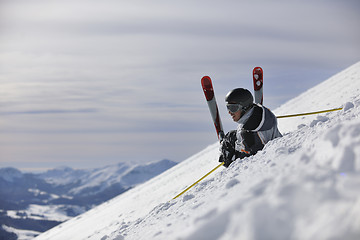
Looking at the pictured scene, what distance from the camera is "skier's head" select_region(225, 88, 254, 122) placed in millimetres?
6934

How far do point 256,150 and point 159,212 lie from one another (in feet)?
7.85

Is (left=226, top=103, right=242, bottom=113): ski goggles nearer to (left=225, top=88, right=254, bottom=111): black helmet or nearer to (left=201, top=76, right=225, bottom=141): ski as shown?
(left=225, top=88, right=254, bottom=111): black helmet

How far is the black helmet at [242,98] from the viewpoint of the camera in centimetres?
693

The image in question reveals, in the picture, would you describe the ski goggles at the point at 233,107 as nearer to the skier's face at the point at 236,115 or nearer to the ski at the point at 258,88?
the skier's face at the point at 236,115

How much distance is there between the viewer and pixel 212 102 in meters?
9.62

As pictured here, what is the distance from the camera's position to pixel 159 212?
6.43m

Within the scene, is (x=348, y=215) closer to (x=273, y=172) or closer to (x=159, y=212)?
(x=273, y=172)

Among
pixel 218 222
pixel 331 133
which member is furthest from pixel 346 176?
pixel 218 222

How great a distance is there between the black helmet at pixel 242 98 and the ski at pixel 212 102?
2446 mm

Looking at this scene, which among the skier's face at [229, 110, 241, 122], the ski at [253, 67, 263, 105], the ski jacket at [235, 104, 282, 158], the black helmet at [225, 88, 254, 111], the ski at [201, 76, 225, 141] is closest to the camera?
the ski jacket at [235, 104, 282, 158]

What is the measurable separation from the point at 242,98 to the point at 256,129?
738 mm

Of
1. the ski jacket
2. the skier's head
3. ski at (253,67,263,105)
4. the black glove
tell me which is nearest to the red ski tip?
ski at (253,67,263,105)

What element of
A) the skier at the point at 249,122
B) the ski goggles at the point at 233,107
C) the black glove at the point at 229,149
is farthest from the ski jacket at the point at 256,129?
the black glove at the point at 229,149

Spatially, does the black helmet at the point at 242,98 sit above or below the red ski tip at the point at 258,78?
below
